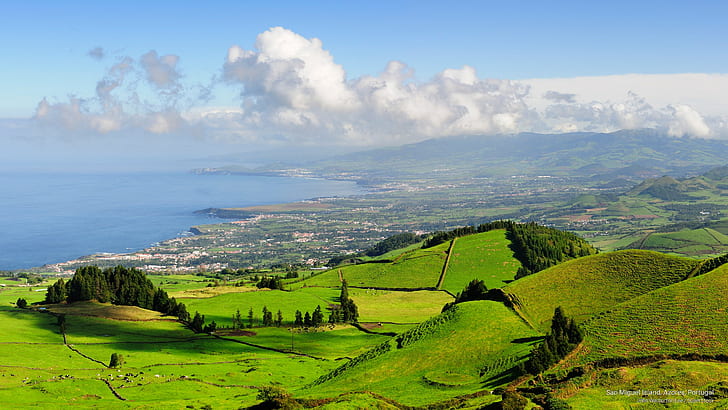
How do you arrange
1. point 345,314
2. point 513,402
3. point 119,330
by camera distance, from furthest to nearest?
point 345,314
point 119,330
point 513,402

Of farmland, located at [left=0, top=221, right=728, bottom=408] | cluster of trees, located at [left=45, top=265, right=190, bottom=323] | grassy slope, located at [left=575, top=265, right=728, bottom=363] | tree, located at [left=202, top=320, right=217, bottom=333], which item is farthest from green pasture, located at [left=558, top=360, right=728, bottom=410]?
cluster of trees, located at [left=45, top=265, right=190, bottom=323]

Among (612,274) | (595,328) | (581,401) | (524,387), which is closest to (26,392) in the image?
(524,387)

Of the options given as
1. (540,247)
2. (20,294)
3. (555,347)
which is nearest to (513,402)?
(555,347)

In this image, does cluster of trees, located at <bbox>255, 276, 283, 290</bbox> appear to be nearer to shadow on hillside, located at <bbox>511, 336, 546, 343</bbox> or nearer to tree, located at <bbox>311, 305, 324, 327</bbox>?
tree, located at <bbox>311, 305, 324, 327</bbox>

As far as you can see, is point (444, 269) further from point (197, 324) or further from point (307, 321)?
point (197, 324)

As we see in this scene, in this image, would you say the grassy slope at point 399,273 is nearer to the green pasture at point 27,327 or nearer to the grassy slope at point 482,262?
the grassy slope at point 482,262

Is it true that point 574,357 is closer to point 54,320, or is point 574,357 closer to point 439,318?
point 439,318

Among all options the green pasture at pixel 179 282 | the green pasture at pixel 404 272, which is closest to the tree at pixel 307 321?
the green pasture at pixel 404 272

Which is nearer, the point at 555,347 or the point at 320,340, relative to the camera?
the point at 555,347
